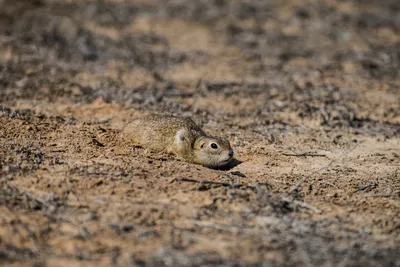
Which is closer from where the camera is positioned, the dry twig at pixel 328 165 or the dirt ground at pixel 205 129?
the dirt ground at pixel 205 129

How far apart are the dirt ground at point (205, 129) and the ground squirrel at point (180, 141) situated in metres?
0.18

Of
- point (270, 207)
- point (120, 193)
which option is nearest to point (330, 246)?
point (270, 207)

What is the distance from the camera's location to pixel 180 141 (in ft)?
19.5

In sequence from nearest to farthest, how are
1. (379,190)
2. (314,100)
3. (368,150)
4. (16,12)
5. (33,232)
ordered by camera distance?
(33,232) → (379,190) → (368,150) → (314,100) → (16,12)

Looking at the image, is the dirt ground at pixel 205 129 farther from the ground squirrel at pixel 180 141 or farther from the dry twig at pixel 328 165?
the ground squirrel at pixel 180 141

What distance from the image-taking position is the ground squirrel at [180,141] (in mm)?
5887

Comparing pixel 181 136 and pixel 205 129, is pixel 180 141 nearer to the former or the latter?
pixel 181 136

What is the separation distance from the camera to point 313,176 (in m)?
5.74

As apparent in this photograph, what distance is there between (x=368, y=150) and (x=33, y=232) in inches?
167

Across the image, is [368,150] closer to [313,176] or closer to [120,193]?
[313,176]

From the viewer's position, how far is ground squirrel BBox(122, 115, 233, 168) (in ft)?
19.3

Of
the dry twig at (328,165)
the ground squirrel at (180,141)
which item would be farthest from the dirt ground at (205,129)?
the ground squirrel at (180,141)

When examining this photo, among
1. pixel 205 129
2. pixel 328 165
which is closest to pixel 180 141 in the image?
pixel 205 129

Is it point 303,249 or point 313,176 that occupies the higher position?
point 313,176
